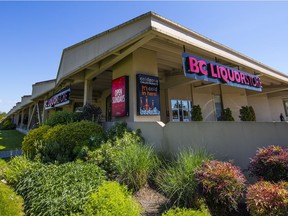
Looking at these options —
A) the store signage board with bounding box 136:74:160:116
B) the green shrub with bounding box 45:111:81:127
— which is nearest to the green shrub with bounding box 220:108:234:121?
the store signage board with bounding box 136:74:160:116

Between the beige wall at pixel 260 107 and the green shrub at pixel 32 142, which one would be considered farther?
the beige wall at pixel 260 107

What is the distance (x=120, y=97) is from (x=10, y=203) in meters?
5.34

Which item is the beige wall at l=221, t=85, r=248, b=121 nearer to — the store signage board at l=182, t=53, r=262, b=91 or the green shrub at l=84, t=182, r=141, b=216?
the store signage board at l=182, t=53, r=262, b=91

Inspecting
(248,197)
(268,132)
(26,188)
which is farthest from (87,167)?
(268,132)

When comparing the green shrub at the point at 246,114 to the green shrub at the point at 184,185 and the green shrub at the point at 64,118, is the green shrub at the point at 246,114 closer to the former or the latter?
the green shrub at the point at 184,185

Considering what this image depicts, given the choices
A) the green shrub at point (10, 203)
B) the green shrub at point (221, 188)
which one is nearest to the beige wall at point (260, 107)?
the green shrub at point (221, 188)

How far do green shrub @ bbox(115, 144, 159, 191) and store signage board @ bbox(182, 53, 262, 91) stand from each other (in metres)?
3.77

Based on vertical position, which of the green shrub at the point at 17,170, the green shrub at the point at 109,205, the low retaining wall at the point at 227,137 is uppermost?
the low retaining wall at the point at 227,137

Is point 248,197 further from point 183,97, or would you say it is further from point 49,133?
point 183,97

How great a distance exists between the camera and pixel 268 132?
381 cm

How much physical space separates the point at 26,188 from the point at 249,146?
511 cm

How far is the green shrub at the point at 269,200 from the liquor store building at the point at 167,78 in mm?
1520

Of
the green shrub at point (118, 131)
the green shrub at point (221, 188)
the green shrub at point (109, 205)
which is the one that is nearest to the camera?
the green shrub at point (109, 205)

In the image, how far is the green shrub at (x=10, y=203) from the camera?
3186 millimetres
